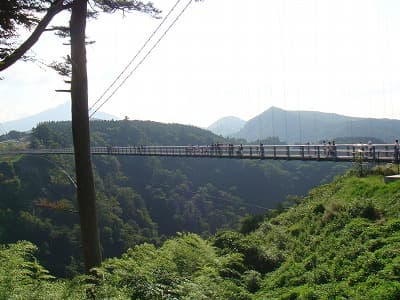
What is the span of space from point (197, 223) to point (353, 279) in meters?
89.6

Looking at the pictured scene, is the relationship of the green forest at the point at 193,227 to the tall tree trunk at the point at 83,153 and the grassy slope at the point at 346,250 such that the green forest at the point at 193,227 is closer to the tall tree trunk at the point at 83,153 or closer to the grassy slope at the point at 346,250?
the grassy slope at the point at 346,250

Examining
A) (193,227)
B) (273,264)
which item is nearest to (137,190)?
(193,227)

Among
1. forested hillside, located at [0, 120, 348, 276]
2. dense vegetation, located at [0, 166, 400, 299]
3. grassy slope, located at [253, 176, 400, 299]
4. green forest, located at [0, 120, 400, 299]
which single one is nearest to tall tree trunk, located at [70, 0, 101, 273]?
green forest, located at [0, 120, 400, 299]

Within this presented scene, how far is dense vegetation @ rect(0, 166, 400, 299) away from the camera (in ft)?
16.4

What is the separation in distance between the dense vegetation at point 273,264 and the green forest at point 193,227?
0.03 meters

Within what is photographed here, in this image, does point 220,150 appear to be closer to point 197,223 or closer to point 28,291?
point 28,291

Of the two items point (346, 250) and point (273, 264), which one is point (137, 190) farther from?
point (346, 250)

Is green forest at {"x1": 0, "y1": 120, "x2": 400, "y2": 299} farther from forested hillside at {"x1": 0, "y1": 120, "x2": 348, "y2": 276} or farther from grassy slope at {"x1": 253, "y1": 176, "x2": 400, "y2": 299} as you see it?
forested hillside at {"x1": 0, "y1": 120, "x2": 348, "y2": 276}

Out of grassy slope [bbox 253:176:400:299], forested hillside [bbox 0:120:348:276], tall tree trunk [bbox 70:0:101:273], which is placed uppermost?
tall tree trunk [bbox 70:0:101:273]

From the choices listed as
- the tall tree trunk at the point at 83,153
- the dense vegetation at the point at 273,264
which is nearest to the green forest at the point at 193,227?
the dense vegetation at the point at 273,264

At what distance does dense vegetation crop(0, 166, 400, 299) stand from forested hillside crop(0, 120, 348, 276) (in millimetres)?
46516

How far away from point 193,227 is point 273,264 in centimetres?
8448

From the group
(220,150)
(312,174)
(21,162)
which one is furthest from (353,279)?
(312,174)

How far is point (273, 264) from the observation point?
38.6 ft
